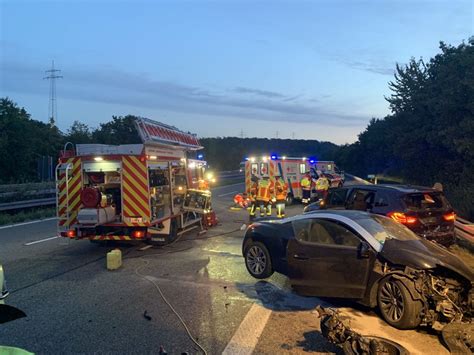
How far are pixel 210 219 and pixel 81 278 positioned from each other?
6.52 metres

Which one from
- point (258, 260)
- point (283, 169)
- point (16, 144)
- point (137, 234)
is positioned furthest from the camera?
point (16, 144)

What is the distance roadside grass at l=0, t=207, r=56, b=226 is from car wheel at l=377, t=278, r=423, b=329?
1318cm

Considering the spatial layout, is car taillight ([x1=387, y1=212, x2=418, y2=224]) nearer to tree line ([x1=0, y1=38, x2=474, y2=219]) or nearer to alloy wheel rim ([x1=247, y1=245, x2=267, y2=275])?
alloy wheel rim ([x1=247, y1=245, x2=267, y2=275])

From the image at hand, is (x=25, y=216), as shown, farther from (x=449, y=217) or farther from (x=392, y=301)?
(x=392, y=301)

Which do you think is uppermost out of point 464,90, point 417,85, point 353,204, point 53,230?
point 417,85

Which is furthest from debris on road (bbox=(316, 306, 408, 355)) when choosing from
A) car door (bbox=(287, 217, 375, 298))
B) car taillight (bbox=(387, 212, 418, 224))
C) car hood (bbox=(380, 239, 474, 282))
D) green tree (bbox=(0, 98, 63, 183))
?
green tree (bbox=(0, 98, 63, 183))

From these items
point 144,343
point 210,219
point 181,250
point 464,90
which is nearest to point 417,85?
point 464,90

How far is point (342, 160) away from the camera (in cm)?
9194

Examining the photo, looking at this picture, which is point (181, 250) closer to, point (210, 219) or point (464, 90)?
point (210, 219)

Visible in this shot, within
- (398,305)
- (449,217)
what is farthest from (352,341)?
(449,217)

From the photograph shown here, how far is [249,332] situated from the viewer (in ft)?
17.6

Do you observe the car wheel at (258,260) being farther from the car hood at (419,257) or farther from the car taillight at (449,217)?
the car taillight at (449,217)

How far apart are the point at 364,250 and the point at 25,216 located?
13999mm

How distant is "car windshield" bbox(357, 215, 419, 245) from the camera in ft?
20.4
